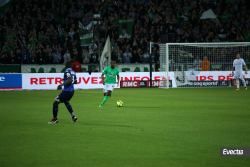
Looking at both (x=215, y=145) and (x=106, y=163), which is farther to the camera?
(x=215, y=145)

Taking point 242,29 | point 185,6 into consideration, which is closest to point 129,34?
point 185,6

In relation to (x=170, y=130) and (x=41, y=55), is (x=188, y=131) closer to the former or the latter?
(x=170, y=130)

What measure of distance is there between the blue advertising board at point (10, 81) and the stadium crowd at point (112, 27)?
1158 mm

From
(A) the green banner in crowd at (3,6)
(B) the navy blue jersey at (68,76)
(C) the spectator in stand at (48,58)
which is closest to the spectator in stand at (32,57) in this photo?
(C) the spectator in stand at (48,58)

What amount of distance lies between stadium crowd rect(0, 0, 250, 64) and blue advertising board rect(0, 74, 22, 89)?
1.16 m

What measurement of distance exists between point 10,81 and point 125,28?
10.2 metres

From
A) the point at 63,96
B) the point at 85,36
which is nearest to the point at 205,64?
the point at 85,36

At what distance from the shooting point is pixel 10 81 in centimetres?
2514

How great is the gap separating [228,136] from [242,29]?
88.9ft

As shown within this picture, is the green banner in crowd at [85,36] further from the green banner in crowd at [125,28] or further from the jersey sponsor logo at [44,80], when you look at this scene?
the jersey sponsor logo at [44,80]

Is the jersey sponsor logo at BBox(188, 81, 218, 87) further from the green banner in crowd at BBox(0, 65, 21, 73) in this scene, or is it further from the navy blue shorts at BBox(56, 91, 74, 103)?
the navy blue shorts at BBox(56, 91, 74, 103)

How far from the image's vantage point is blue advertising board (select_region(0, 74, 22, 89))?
25.0 meters

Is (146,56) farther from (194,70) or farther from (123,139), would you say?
(123,139)

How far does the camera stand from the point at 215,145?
21.7 feet
